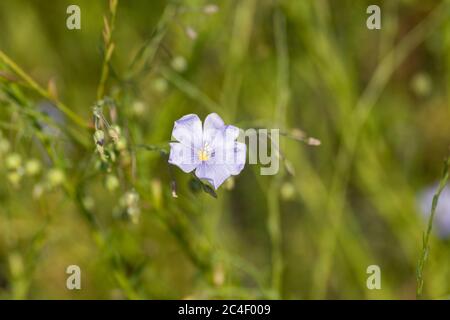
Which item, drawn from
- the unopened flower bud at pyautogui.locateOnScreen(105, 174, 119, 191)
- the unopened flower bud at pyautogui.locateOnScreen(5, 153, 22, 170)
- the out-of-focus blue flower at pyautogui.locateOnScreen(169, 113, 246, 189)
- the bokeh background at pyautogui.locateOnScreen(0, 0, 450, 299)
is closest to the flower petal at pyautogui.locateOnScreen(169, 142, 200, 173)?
the out-of-focus blue flower at pyautogui.locateOnScreen(169, 113, 246, 189)

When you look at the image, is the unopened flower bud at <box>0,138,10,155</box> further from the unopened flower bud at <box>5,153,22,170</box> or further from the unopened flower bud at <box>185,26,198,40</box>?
the unopened flower bud at <box>185,26,198,40</box>

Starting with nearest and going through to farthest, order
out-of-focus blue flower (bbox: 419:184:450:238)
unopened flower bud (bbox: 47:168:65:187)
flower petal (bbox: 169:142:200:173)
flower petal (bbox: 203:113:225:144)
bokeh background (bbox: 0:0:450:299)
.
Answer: flower petal (bbox: 169:142:200:173) < flower petal (bbox: 203:113:225:144) < unopened flower bud (bbox: 47:168:65:187) < bokeh background (bbox: 0:0:450:299) < out-of-focus blue flower (bbox: 419:184:450:238)

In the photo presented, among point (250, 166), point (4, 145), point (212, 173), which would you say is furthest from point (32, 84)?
point (250, 166)

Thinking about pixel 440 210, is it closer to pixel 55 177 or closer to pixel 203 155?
pixel 203 155

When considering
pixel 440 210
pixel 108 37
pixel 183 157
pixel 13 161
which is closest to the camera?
pixel 183 157

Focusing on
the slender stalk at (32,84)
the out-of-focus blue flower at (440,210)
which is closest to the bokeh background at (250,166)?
the out-of-focus blue flower at (440,210)
